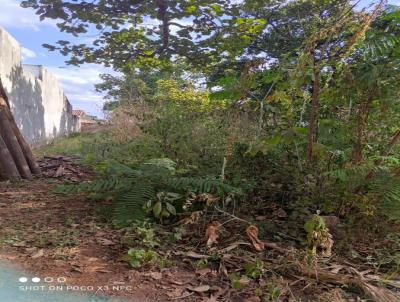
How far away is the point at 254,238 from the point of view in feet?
10.0

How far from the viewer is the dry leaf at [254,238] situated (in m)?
3.00

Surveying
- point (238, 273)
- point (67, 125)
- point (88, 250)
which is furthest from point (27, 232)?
point (67, 125)

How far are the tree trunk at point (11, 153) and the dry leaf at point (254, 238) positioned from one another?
3.59 m

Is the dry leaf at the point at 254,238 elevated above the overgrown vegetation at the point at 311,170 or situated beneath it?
situated beneath

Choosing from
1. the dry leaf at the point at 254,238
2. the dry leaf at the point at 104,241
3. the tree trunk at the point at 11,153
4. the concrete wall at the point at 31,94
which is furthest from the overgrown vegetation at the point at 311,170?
the concrete wall at the point at 31,94

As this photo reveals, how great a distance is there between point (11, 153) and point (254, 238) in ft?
13.0

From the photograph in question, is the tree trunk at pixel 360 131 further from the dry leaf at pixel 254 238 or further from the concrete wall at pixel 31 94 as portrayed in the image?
the concrete wall at pixel 31 94

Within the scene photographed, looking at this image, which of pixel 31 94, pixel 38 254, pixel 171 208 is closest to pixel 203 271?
pixel 171 208

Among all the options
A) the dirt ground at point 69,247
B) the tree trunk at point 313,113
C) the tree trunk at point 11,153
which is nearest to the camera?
the dirt ground at point 69,247

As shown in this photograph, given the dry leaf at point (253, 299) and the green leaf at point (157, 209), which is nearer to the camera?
the dry leaf at point (253, 299)

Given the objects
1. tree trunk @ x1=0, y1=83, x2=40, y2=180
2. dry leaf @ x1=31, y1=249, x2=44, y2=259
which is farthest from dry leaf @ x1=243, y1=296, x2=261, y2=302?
tree trunk @ x1=0, y1=83, x2=40, y2=180

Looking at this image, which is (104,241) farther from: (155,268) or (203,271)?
(203,271)

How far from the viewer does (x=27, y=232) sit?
129 inches

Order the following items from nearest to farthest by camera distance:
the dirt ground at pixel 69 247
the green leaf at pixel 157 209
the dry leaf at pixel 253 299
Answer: the dry leaf at pixel 253 299, the dirt ground at pixel 69 247, the green leaf at pixel 157 209
